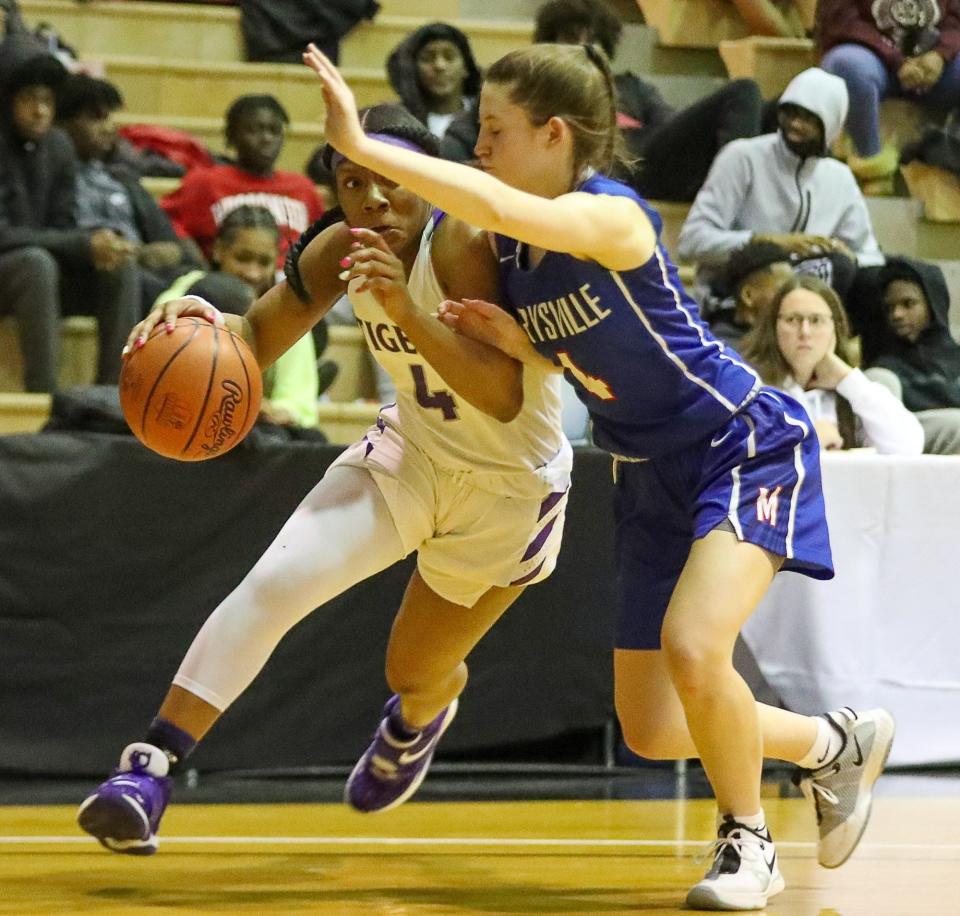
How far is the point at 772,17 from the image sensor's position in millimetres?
8586

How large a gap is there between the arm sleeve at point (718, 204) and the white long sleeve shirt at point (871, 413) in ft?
4.83

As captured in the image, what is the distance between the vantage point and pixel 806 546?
314 centimetres

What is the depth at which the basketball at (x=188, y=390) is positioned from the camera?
3201 millimetres

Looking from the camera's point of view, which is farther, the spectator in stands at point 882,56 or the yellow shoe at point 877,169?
the yellow shoe at point 877,169

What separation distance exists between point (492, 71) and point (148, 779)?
4.67ft

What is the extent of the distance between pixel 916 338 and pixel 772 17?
280 centimetres

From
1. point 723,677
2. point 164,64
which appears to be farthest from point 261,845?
point 164,64

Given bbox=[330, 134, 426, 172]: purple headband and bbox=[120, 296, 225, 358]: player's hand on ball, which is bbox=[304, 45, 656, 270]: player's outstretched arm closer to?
bbox=[330, 134, 426, 172]: purple headband

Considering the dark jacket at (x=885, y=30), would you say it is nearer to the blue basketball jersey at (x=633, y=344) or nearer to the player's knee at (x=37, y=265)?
the player's knee at (x=37, y=265)

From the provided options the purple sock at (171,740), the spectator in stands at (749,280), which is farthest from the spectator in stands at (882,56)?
the purple sock at (171,740)

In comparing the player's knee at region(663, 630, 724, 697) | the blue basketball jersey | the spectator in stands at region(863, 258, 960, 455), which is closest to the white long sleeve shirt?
the spectator in stands at region(863, 258, 960, 455)

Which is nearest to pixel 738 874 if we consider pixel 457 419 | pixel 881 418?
pixel 457 419

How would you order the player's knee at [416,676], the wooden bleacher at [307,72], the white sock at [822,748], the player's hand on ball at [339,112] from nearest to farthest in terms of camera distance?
the player's hand on ball at [339,112] < the white sock at [822,748] < the player's knee at [416,676] < the wooden bleacher at [307,72]

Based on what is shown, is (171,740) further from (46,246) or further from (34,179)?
(34,179)
